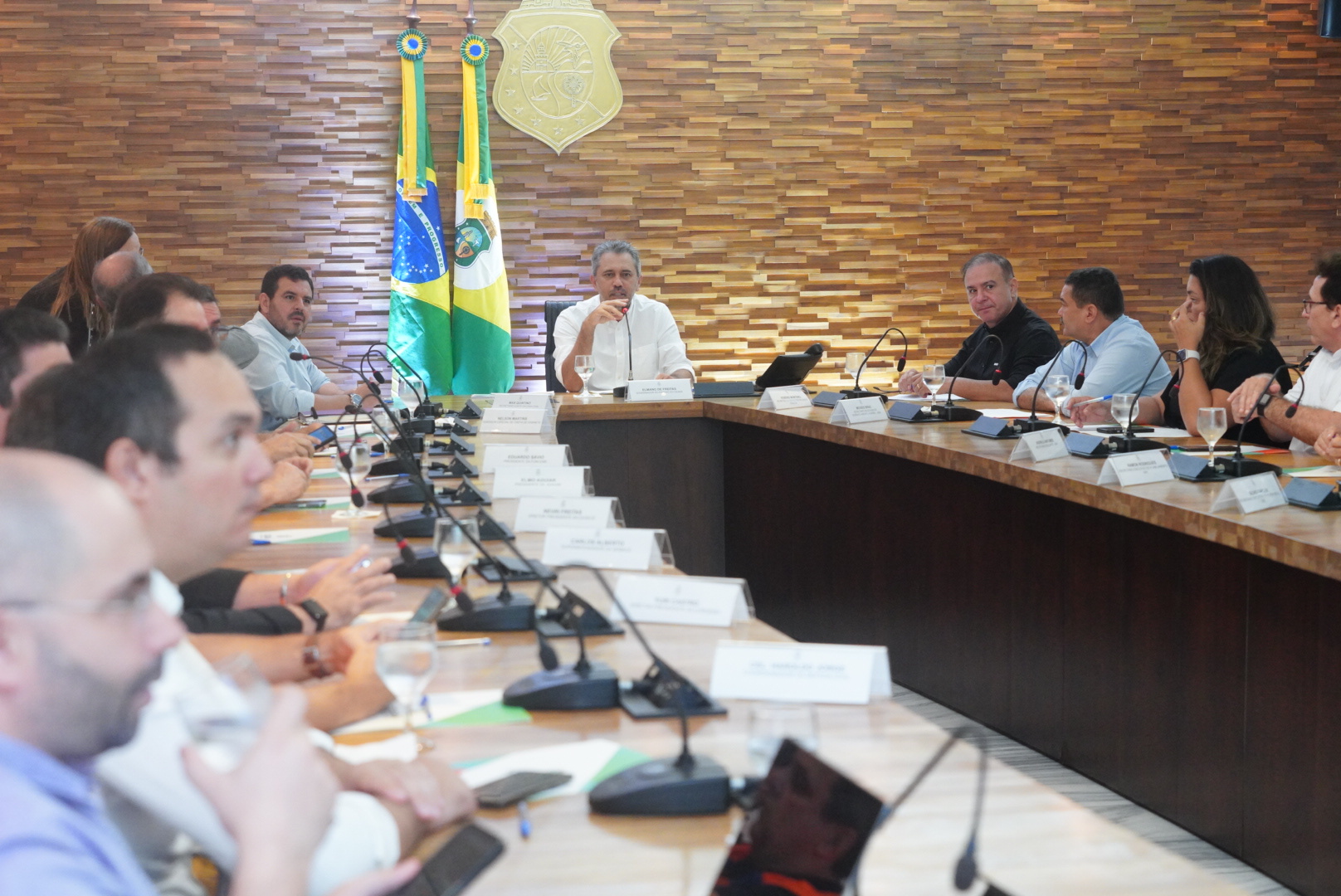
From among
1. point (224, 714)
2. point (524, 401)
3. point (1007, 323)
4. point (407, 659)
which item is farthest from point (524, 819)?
point (1007, 323)

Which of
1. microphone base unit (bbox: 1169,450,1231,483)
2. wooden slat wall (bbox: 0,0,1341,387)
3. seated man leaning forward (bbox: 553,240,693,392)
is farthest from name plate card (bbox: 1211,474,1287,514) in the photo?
wooden slat wall (bbox: 0,0,1341,387)

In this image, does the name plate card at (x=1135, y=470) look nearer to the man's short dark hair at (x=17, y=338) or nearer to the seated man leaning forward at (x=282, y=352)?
the man's short dark hair at (x=17, y=338)

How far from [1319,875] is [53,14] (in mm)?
6369

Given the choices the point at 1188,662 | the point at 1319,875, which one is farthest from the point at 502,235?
the point at 1319,875

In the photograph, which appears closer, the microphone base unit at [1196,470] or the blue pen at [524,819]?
the blue pen at [524,819]

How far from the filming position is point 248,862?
2.64 feet

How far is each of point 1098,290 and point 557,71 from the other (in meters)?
3.20

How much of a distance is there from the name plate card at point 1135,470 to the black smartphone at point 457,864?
1937 mm

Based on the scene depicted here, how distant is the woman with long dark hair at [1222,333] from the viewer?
3.63 metres

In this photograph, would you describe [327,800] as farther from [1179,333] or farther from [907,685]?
[1179,333]

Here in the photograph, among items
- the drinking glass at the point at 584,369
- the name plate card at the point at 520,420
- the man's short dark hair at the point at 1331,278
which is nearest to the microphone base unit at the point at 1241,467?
the man's short dark hair at the point at 1331,278

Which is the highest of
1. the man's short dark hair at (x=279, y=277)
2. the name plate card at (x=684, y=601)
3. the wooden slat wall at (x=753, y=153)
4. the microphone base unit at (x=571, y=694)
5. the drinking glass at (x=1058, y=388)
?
the wooden slat wall at (x=753, y=153)

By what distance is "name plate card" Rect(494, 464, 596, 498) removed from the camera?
9.04 ft

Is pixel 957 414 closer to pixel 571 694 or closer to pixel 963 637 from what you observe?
pixel 963 637
